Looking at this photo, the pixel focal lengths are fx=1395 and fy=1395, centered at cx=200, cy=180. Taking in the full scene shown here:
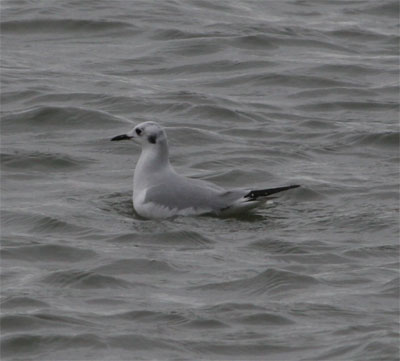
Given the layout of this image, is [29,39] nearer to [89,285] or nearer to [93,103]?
[93,103]

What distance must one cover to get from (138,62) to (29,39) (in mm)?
1713

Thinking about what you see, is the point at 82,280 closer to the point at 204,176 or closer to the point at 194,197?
the point at 194,197

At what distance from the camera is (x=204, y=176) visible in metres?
13.4

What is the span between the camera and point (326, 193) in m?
12.8

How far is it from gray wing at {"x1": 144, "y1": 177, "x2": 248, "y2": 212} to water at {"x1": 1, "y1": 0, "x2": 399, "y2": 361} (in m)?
0.14

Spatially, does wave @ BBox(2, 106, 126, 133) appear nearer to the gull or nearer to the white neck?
the white neck

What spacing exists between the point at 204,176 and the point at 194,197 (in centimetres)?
158

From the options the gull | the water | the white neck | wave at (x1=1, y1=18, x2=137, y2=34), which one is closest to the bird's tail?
the gull

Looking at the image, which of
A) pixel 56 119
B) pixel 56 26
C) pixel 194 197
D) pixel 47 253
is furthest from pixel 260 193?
pixel 56 26

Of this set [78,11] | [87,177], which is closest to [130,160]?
[87,177]

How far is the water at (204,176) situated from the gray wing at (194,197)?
0.47 feet

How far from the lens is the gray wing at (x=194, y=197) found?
11828 mm

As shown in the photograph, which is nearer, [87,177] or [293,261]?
[293,261]

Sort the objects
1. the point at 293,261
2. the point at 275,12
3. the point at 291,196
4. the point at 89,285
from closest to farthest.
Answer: the point at 89,285, the point at 293,261, the point at 291,196, the point at 275,12
